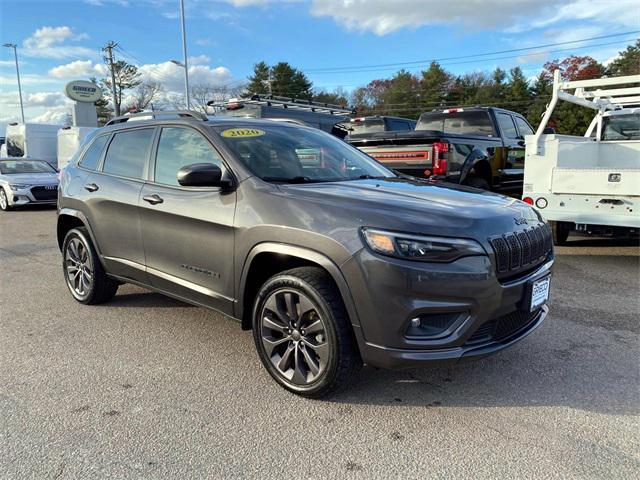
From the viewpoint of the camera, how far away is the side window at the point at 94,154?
4.84m

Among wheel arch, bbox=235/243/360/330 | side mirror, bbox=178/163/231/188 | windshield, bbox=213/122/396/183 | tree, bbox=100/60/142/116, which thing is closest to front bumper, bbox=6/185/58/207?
windshield, bbox=213/122/396/183

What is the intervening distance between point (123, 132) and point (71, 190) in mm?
878

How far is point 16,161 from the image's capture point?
14695 millimetres

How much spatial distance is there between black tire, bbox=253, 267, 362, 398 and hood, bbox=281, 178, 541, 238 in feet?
1.46

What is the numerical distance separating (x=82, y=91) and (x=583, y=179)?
24147mm

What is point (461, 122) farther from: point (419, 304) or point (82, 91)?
point (82, 91)

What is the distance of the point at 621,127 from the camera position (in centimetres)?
881

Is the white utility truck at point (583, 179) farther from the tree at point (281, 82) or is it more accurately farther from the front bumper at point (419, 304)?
the tree at point (281, 82)

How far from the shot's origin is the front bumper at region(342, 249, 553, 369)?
8.75ft

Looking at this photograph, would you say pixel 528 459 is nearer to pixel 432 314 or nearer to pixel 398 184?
pixel 432 314

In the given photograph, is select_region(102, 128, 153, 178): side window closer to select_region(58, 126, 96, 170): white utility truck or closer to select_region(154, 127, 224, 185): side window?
select_region(154, 127, 224, 185): side window

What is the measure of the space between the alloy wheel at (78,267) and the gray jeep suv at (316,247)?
54 centimetres

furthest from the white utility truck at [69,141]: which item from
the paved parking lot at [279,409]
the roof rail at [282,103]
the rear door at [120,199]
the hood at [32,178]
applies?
the paved parking lot at [279,409]

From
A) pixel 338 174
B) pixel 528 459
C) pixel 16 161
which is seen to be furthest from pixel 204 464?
pixel 16 161
